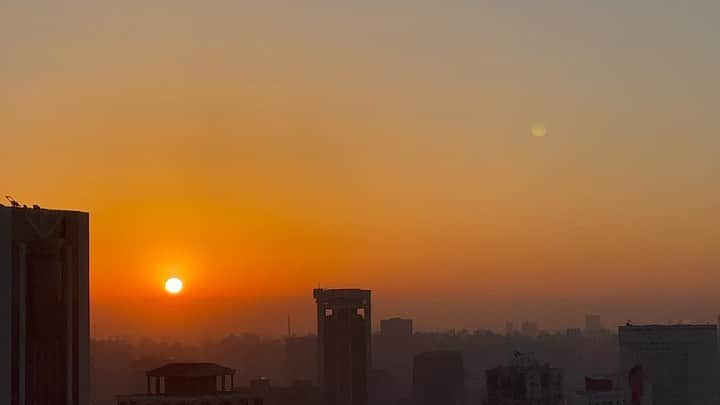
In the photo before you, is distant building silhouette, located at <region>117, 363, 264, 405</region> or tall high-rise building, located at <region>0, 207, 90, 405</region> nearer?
tall high-rise building, located at <region>0, 207, 90, 405</region>

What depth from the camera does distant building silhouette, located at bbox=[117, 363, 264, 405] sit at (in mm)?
107312

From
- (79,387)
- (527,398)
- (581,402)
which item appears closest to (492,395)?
(527,398)

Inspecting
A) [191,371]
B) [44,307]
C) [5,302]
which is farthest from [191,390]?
[5,302]

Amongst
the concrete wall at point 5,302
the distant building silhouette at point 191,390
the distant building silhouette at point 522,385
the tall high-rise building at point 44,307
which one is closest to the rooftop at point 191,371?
the distant building silhouette at point 191,390

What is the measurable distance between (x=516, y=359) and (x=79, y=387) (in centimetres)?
9786

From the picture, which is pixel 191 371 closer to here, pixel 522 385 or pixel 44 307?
pixel 44 307

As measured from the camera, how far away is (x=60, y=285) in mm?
83750

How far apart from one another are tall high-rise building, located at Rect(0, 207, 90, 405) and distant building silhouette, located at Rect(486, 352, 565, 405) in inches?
3679

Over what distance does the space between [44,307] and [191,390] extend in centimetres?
2950

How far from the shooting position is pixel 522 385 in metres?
170

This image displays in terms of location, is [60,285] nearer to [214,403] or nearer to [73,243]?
[73,243]

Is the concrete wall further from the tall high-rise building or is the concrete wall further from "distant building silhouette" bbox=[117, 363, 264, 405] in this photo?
"distant building silhouette" bbox=[117, 363, 264, 405]

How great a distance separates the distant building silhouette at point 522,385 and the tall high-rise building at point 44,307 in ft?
307

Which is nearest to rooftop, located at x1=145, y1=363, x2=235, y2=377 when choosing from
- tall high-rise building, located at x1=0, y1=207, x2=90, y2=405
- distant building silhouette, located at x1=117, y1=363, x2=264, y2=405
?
distant building silhouette, located at x1=117, y1=363, x2=264, y2=405
